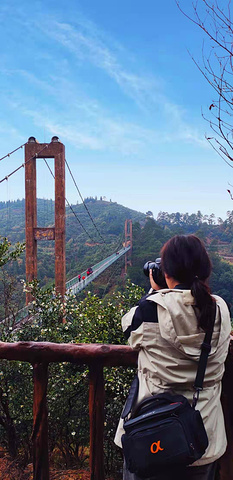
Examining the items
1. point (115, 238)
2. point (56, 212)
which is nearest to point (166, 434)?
point (56, 212)

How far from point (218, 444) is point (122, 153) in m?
36.7

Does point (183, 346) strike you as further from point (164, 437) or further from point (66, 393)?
point (66, 393)

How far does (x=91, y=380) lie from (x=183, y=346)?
268 mm

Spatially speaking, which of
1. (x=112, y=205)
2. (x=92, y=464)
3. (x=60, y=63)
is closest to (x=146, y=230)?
(x=60, y=63)

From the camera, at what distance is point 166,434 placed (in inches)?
20.3

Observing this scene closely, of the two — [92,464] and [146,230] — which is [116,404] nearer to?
[92,464]

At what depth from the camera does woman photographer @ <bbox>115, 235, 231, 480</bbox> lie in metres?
0.54

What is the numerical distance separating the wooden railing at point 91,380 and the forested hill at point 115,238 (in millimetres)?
6785

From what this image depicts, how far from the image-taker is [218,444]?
0.58 meters

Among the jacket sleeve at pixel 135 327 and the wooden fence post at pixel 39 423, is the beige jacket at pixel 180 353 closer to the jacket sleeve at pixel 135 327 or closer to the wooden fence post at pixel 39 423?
the jacket sleeve at pixel 135 327

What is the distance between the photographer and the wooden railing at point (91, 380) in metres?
0.68

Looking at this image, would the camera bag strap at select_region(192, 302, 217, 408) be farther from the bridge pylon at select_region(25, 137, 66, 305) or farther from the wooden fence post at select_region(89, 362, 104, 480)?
the bridge pylon at select_region(25, 137, 66, 305)

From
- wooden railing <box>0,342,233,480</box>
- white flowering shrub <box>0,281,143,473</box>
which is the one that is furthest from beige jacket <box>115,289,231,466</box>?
white flowering shrub <box>0,281,143,473</box>

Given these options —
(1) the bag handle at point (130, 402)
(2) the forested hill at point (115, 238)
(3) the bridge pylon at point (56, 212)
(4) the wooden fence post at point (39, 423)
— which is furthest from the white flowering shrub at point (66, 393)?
(2) the forested hill at point (115, 238)
